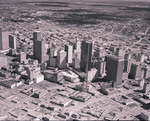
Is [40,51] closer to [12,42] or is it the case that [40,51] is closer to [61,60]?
[61,60]

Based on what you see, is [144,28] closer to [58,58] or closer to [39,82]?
[58,58]

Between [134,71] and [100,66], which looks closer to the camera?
[100,66]

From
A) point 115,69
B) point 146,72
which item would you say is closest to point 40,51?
point 115,69

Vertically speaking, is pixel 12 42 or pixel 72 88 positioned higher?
pixel 12 42

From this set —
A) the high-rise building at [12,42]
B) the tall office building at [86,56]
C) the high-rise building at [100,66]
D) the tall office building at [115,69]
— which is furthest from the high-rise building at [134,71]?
the high-rise building at [12,42]

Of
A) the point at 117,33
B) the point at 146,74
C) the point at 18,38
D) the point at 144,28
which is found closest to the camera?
the point at 146,74

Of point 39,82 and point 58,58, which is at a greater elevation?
point 58,58

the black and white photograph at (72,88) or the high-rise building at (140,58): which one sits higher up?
the high-rise building at (140,58)

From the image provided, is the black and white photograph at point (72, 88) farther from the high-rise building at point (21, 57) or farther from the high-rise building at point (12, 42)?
Result: the high-rise building at point (12, 42)

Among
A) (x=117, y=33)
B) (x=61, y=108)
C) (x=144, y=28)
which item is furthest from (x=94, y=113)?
(x=144, y=28)
